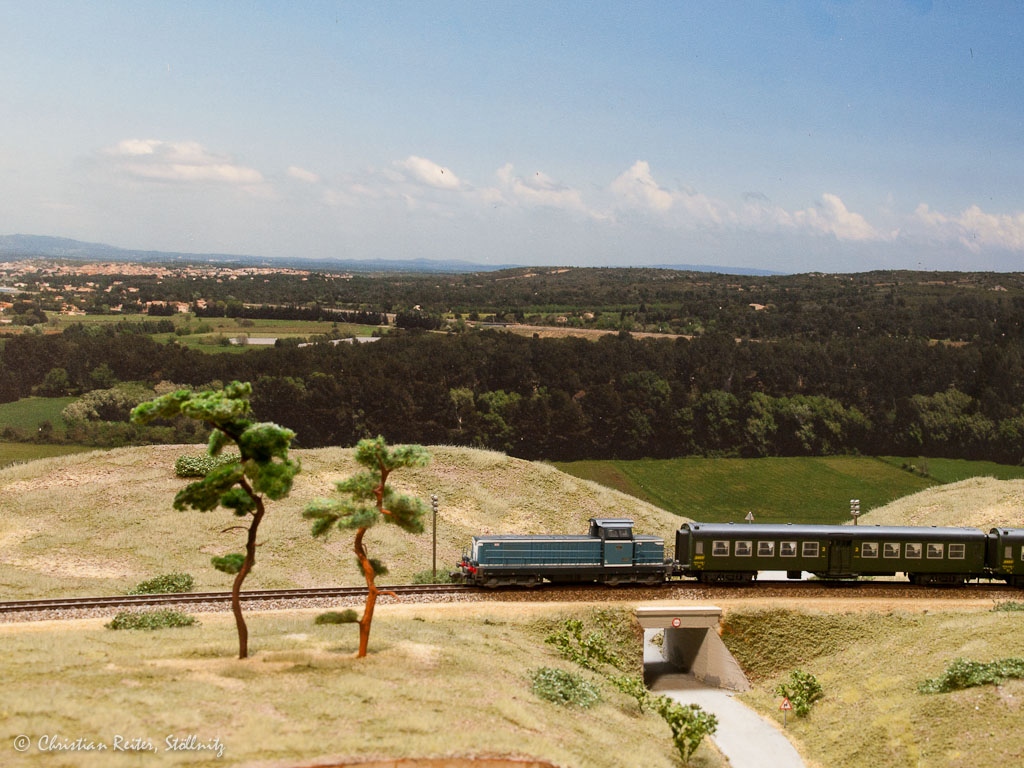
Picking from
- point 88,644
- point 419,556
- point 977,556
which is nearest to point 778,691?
point 977,556

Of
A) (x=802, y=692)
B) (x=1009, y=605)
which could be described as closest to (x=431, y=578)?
(x=802, y=692)

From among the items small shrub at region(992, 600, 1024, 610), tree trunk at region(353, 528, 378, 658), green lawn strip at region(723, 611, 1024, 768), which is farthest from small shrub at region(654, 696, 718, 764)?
small shrub at region(992, 600, 1024, 610)

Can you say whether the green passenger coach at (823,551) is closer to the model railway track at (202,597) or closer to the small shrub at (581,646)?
the small shrub at (581,646)

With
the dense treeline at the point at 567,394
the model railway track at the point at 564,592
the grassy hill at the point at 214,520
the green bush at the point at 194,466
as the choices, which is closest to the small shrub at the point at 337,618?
the model railway track at the point at 564,592

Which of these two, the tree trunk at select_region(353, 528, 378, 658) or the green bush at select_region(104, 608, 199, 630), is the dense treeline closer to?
the green bush at select_region(104, 608, 199, 630)

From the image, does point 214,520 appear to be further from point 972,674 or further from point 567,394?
point 567,394

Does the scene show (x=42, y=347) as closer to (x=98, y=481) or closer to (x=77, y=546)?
(x=98, y=481)
